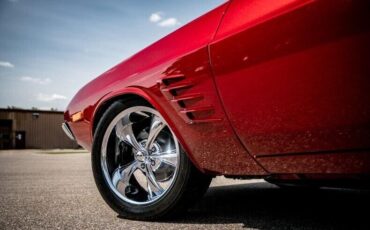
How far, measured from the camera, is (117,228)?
1.65 meters

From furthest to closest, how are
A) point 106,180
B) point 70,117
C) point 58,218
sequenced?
point 70,117 < point 106,180 < point 58,218

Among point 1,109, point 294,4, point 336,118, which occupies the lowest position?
point 1,109

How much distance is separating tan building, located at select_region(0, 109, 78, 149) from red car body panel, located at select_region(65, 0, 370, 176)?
33.7 metres

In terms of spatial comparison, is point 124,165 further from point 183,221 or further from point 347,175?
point 347,175

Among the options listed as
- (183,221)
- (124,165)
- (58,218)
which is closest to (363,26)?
(183,221)

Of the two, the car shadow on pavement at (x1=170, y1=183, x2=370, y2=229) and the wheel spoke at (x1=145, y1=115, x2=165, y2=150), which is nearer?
the car shadow on pavement at (x1=170, y1=183, x2=370, y2=229)

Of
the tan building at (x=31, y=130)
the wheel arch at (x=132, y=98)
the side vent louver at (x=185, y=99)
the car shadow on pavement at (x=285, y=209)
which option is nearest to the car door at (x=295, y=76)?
the side vent louver at (x=185, y=99)

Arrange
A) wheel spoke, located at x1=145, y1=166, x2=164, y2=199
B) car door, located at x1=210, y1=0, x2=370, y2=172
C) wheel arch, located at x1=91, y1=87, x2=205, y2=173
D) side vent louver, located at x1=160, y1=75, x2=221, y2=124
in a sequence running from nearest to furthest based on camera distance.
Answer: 1. car door, located at x1=210, y1=0, x2=370, y2=172
2. side vent louver, located at x1=160, y1=75, x2=221, y2=124
3. wheel arch, located at x1=91, y1=87, x2=205, y2=173
4. wheel spoke, located at x1=145, y1=166, x2=164, y2=199

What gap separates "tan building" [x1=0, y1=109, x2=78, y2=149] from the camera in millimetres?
30766

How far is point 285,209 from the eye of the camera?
80.4 inches

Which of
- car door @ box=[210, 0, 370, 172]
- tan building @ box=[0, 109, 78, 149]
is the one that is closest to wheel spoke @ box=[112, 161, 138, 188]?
car door @ box=[210, 0, 370, 172]

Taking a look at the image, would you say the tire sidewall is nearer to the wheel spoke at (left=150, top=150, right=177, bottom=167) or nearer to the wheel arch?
the wheel arch

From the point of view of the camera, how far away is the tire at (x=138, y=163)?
1.80 meters

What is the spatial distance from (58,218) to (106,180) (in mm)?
358
